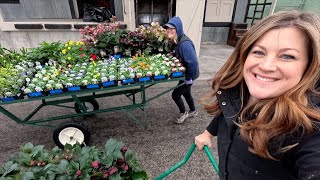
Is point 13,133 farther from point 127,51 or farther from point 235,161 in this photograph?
point 235,161

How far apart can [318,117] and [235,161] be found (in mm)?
492

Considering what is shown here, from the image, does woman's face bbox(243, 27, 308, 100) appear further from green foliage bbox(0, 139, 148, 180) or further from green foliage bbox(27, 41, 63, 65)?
green foliage bbox(27, 41, 63, 65)

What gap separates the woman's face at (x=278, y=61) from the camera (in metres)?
0.87

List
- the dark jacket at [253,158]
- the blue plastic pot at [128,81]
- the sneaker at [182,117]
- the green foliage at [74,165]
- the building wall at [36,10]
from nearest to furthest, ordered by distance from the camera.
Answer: the dark jacket at [253,158], the green foliage at [74,165], the blue plastic pot at [128,81], the sneaker at [182,117], the building wall at [36,10]

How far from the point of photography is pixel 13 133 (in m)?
3.43

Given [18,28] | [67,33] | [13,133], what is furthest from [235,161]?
[18,28]

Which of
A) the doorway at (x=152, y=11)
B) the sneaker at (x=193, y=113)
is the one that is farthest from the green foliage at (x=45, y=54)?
the doorway at (x=152, y=11)

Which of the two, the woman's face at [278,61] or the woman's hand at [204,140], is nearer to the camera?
the woman's face at [278,61]

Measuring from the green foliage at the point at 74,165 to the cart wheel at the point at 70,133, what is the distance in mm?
1308

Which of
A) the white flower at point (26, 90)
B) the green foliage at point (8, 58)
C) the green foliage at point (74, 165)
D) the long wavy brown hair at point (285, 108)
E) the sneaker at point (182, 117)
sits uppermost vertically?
the long wavy brown hair at point (285, 108)

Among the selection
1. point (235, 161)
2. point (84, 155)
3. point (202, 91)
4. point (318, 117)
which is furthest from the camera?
point (202, 91)

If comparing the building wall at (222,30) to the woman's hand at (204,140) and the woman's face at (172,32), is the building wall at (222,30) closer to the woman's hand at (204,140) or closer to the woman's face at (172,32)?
the woman's face at (172,32)

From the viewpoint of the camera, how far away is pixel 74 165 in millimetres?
1354

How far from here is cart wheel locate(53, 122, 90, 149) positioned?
2.86m
